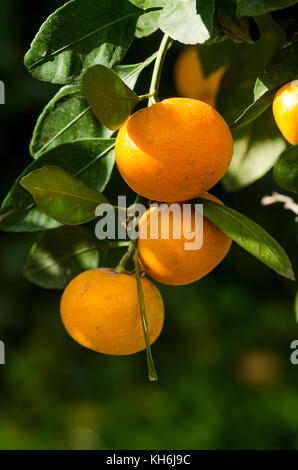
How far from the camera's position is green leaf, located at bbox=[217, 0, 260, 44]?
465 mm

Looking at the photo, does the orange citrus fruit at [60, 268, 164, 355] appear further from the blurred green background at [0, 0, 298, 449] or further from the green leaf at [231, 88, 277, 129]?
the blurred green background at [0, 0, 298, 449]

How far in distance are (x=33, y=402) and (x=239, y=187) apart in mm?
1710

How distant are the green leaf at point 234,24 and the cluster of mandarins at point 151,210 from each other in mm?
74

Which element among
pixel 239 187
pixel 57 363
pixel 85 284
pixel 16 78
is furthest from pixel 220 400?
pixel 85 284

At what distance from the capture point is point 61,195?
0.48 meters

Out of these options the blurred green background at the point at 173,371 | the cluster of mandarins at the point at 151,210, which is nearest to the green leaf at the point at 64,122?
the cluster of mandarins at the point at 151,210

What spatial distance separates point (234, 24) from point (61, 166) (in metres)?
0.18

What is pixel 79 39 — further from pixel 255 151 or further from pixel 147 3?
→ pixel 255 151

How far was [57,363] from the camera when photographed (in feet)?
7.37

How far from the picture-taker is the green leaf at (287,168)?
17.3 inches

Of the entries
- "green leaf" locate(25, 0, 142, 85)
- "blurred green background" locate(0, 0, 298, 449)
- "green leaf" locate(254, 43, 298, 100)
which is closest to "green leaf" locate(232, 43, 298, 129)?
"green leaf" locate(254, 43, 298, 100)

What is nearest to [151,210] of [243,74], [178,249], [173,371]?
[178,249]

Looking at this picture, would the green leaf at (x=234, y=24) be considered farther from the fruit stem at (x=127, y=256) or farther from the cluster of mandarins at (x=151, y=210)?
the fruit stem at (x=127, y=256)

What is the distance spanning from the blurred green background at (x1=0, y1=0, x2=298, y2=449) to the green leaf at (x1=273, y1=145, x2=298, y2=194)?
4.29ft
